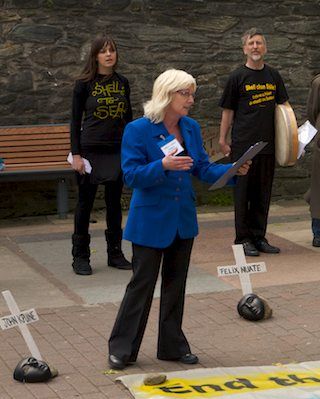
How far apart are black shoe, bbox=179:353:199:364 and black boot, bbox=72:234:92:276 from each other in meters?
2.37

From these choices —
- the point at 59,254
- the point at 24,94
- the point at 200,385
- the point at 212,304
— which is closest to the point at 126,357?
the point at 200,385

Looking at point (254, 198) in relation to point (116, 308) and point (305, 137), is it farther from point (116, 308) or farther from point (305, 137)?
point (116, 308)

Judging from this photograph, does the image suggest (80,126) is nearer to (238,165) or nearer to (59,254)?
(59,254)

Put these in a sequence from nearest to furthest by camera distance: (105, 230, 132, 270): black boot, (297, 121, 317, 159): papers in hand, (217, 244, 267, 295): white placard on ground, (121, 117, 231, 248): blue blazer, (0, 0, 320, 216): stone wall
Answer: (121, 117, 231, 248): blue blazer
(217, 244, 267, 295): white placard on ground
(105, 230, 132, 270): black boot
(297, 121, 317, 159): papers in hand
(0, 0, 320, 216): stone wall

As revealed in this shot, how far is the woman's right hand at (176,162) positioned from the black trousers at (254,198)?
3376 mm

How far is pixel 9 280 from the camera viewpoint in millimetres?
8508

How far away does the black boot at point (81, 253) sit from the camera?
8758 millimetres

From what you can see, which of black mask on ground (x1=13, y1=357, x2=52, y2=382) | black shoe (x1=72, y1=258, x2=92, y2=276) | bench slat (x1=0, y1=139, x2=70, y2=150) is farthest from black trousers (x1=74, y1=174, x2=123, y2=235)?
black mask on ground (x1=13, y1=357, x2=52, y2=382)

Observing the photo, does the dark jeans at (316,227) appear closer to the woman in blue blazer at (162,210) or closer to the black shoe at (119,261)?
the black shoe at (119,261)

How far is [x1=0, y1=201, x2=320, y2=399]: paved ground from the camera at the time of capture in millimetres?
6426

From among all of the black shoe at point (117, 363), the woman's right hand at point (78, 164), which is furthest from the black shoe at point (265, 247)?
the black shoe at point (117, 363)

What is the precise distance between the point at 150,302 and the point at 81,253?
247 cm

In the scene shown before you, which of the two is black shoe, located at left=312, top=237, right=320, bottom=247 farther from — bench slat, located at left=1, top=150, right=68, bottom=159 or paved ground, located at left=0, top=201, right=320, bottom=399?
bench slat, located at left=1, top=150, right=68, bottom=159

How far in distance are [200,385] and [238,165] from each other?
4.05ft
